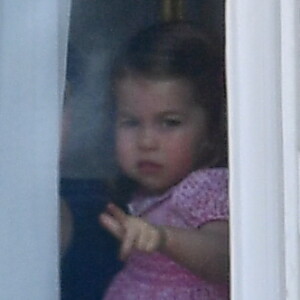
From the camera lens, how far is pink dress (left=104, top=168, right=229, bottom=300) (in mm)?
1269

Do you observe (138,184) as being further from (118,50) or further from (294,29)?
(294,29)

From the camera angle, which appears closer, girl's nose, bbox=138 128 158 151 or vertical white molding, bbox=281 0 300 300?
vertical white molding, bbox=281 0 300 300

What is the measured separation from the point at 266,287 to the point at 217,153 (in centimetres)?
18

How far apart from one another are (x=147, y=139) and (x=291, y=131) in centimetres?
21

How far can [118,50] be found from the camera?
1.27 metres

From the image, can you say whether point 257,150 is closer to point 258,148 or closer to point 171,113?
point 258,148

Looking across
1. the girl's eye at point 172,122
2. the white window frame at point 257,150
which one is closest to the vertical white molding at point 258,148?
the white window frame at point 257,150

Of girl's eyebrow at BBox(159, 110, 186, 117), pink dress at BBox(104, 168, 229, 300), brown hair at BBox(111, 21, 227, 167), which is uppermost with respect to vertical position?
brown hair at BBox(111, 21, 227, 167)

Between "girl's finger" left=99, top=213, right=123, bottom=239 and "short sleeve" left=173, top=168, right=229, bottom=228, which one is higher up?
"short sleeve" left=173, top=168, right=229, bottom=228

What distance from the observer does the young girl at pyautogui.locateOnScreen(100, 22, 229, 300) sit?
1269 mm

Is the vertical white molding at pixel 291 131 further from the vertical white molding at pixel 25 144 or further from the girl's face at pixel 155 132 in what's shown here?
the vertical white molding at pixel 25 144

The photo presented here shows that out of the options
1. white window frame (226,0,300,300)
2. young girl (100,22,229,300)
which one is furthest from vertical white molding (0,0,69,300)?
white window frame (226,0,300,300)

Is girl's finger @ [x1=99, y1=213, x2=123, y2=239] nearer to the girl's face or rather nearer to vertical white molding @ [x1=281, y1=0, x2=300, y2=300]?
the girl's face

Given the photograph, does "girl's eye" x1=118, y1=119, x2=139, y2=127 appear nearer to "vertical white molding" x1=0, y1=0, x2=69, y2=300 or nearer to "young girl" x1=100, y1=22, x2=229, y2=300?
"young girl" x1=100, y1=22, x2=229, y2=300
